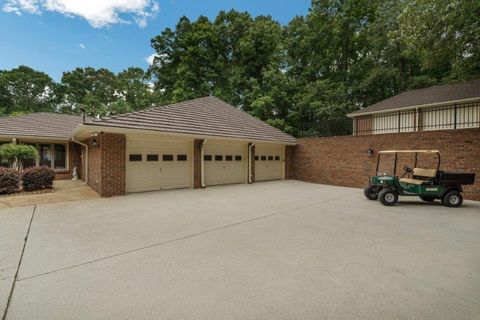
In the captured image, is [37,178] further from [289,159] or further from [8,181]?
[289,159]

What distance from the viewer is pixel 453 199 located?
7.14m

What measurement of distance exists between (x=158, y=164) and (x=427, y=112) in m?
14.9

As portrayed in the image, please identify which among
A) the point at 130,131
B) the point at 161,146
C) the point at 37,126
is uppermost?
the point at 37,126

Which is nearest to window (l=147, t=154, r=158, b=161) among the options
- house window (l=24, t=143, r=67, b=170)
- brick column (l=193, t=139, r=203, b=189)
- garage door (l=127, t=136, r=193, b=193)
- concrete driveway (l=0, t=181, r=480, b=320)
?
garage door (l=127, t=136, r=193, b=193)

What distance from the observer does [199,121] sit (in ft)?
37.6

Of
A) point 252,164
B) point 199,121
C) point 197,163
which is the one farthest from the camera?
point 252,164

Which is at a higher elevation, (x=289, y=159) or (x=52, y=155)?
(x=52, y=155)

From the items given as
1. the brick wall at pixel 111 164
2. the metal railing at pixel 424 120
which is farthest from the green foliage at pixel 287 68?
the brick wall at pixel 111 164

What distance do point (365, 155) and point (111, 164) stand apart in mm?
11508

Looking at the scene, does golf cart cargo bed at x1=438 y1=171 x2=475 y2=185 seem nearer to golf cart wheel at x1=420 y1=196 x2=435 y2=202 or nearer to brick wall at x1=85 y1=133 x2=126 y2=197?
golf cart wheel at x1=420 y1=196 x2=435 y2=202

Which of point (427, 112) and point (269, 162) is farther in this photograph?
point (269, 162)

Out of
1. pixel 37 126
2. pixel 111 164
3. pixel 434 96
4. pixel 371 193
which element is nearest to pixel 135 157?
pixel 111 164

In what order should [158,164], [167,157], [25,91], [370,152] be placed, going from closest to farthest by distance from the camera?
[158,164], [167,157], [370,152], [25,91]

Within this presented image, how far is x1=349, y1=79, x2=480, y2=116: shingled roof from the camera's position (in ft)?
38.8
